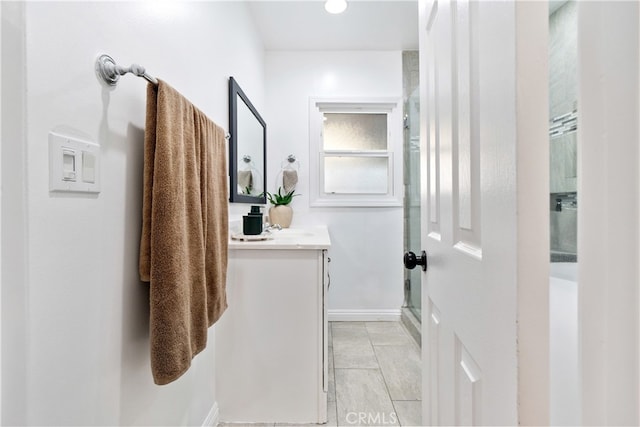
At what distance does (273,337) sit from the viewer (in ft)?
4.63

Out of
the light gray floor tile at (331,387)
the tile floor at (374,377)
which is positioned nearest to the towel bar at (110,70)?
the tile floor at (374,377)

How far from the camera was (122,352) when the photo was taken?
2.43 feet

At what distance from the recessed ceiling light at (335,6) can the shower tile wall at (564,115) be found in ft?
6.52

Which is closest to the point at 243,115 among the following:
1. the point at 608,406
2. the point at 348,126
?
the point at 348,126

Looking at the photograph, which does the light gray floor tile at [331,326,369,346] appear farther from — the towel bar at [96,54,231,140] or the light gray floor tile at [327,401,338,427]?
the towel bar at [96,54,231,140]

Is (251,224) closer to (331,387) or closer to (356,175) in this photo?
(331,387)

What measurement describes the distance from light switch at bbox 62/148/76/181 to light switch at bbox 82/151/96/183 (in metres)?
0.03

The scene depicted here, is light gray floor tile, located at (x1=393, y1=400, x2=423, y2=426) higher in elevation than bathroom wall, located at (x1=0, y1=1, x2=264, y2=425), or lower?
lower

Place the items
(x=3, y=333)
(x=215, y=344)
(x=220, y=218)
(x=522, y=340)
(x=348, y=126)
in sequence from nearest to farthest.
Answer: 1. (x=522, y=340)
2. (x=3, y=333)
3. (x=220, y=218)
4. (x=215, y=344)
5. (x=348, y=126)

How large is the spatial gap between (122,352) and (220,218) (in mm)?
554

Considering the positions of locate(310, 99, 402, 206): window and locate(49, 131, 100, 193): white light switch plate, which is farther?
locate(310, 99, 402, 206): window

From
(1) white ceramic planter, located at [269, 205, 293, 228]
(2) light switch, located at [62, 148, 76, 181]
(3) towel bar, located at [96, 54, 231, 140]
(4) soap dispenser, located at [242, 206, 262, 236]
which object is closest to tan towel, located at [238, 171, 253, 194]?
(4) soap dispenser, located at [242, 206, 262, 236]

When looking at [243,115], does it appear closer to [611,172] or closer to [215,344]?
[215,344]

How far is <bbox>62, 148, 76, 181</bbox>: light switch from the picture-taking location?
564 millimetres
